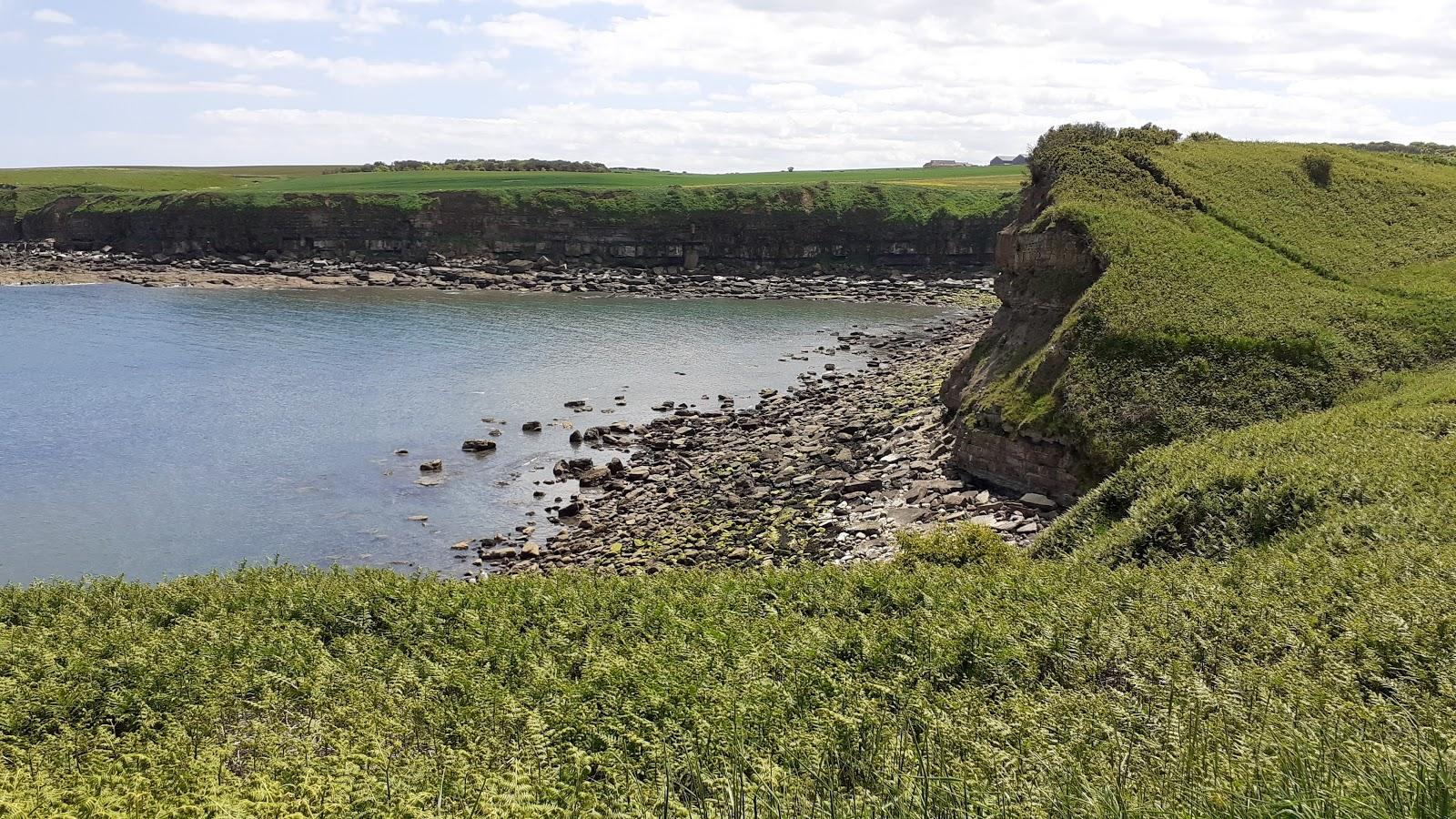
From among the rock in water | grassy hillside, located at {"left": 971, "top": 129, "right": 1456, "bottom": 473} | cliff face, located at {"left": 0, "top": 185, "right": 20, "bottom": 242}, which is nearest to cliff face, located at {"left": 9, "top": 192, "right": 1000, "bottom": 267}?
cliff face, located at {"left": 0, "top": 185, "right": 20, "bottom": 242}

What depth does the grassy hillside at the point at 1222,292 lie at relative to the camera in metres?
31.4

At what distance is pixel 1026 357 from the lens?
37.6 m

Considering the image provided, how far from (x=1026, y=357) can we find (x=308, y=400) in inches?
1522

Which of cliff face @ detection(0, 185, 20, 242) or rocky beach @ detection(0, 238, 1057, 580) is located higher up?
cliff face @ detection(0, 185, 20, 242)

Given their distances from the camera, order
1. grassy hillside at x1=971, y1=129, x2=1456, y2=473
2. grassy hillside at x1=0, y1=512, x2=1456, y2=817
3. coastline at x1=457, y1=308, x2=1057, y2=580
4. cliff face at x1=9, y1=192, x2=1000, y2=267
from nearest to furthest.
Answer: grassy hillside at x1=0, y1=512, x2=1456, y2=817 < coastline at x1=457, y1=308, x2=1057, y2=580 < grassy hillside at x1=971, y1=129, x2=1456, y2=473 < cliff face at x1=9, y1=192, x2=1000, y2=267

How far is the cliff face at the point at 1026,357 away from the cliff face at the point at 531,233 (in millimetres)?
67198

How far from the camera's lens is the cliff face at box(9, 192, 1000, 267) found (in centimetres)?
11469

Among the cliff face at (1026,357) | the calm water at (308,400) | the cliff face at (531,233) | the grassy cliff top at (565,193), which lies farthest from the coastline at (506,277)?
the cliff face at (1026,357)

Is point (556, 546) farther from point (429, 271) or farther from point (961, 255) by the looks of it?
point (961, 255)

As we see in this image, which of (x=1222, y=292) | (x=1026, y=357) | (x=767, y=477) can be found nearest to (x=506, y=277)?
(x=767, y=477)

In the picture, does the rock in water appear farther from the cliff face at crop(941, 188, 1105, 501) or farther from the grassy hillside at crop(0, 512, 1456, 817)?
the grassy hillside at crop(0, 512, 1456, 817)

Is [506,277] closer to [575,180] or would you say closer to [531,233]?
[531,233]

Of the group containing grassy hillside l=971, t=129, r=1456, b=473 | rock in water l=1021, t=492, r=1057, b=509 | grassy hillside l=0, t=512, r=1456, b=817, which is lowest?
rock in water l=1021, t=492, r=1057, b=509

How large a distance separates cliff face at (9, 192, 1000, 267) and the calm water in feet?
59.8
